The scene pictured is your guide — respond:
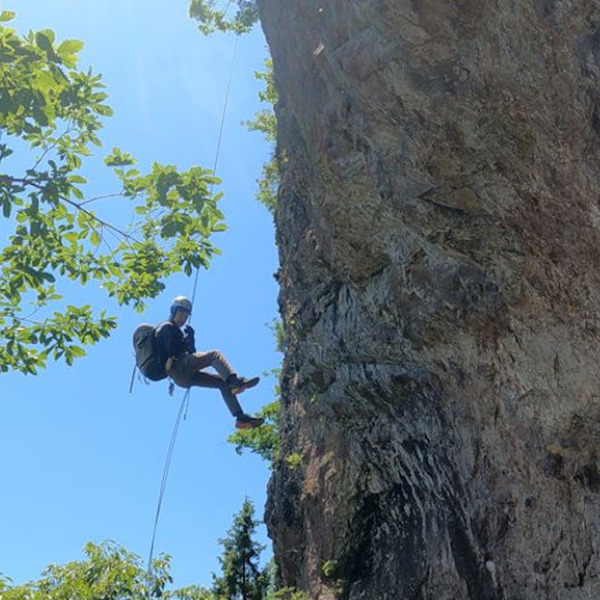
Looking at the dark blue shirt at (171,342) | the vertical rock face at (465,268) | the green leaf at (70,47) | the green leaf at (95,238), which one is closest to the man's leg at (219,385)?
the dark blue shirt at (171,342)

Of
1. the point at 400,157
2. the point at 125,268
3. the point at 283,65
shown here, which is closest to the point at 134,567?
the point at 125,268

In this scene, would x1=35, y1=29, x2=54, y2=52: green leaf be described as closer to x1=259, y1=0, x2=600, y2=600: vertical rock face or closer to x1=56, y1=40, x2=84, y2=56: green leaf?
x1=56, y1=40, x2=84, y2=56: green leaf

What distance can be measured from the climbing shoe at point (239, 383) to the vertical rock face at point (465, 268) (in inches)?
54.9

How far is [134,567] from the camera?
7.11m

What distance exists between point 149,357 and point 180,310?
0.88 metres

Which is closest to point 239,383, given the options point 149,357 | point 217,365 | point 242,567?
point 217,365

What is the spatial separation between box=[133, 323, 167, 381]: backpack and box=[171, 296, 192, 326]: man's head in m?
0.39

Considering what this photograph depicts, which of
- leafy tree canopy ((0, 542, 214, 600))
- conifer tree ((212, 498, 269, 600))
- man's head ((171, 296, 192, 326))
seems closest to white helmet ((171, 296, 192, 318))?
man's head ((171, 296, 192, 326))

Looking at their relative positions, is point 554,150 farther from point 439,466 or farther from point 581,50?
point 439,466

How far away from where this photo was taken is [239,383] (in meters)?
9.57

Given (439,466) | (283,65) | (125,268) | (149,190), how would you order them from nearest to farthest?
(149,190), (125,268), (439,466), (283,65)

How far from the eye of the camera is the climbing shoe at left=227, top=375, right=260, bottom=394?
31.3 ft

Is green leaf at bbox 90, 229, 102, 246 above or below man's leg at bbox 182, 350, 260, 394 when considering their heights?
below

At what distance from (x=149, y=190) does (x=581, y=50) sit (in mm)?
4390
